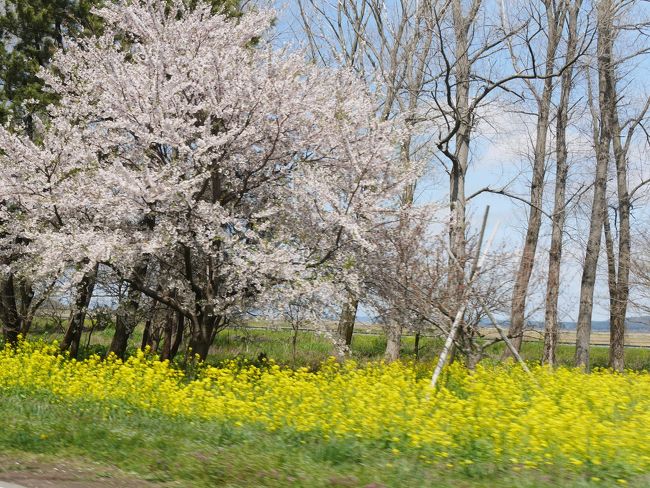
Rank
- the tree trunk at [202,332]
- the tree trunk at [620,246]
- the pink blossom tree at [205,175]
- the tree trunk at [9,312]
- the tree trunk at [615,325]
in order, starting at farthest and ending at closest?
the tree trunk at [615,325] < the tree trunk at [620,246] < the tree trunk at [9,312] < the tree trunk at [202,332] < the pink blossom tree at [205,175]

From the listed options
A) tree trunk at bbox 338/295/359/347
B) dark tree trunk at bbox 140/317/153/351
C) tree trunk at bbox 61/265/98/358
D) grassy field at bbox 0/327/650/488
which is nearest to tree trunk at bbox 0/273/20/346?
tree trunk at bbox 61/265/98/358

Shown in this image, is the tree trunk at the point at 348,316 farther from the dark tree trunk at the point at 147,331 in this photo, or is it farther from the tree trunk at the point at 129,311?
the dark tree trunk at the point at 147,331

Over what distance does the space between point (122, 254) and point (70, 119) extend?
162 inches

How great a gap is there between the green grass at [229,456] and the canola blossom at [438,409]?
0.29m

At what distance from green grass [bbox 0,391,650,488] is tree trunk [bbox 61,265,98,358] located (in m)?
6.69

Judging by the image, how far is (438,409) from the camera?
29.7 feet

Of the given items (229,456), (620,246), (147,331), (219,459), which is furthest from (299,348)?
(219,459)

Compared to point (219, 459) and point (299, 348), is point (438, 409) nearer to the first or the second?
point (219, 459)

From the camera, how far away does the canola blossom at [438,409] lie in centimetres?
704

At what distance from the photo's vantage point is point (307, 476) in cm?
639

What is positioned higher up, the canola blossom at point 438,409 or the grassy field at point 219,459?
the canola blossom at point 438,409

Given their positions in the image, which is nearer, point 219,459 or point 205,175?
point 219,459

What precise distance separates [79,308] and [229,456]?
1052 centimetres

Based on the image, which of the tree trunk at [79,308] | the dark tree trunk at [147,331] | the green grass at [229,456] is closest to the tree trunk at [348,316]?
the dark tree trunk at [147,331]
